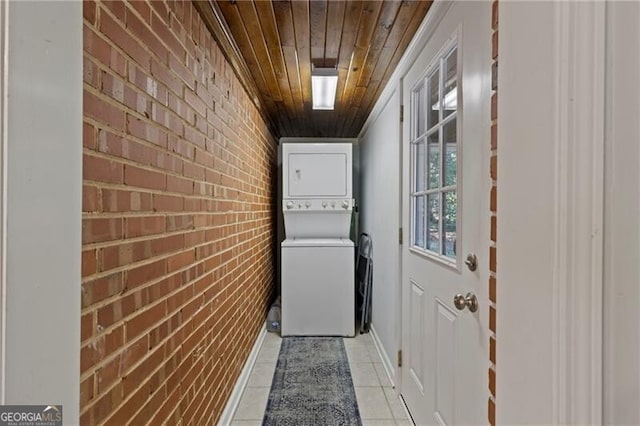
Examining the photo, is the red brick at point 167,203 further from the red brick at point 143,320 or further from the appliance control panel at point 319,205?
the appliance control panel at point 319,205

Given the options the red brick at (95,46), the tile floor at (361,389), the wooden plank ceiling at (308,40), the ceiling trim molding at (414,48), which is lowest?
the tile floor at (361,389)

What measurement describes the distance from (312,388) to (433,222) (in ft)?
4.77

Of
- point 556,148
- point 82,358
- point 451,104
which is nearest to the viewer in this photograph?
point 556,148

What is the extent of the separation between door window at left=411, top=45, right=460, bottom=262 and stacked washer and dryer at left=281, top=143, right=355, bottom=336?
147 centimetres

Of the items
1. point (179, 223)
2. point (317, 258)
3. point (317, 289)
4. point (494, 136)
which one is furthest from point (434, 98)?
point (317, 289)

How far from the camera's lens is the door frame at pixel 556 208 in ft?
1.83

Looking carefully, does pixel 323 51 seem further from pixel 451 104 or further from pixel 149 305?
pixel 149 305

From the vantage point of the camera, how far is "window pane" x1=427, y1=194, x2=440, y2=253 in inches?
65.1

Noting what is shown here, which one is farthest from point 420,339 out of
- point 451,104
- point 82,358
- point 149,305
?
point 82,358

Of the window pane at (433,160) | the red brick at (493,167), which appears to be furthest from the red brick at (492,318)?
the window pane at (433,160)

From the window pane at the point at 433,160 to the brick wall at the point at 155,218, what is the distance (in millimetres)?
1121

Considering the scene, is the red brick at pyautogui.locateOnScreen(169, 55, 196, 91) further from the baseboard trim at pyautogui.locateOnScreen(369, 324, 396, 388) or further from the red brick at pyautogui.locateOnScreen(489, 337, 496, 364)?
the baseboard trim at pyautogui.locateOnScreen(369, 324, 396, 388)

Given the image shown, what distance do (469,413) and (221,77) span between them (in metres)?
1.96

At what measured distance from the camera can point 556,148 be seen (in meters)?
0.60
